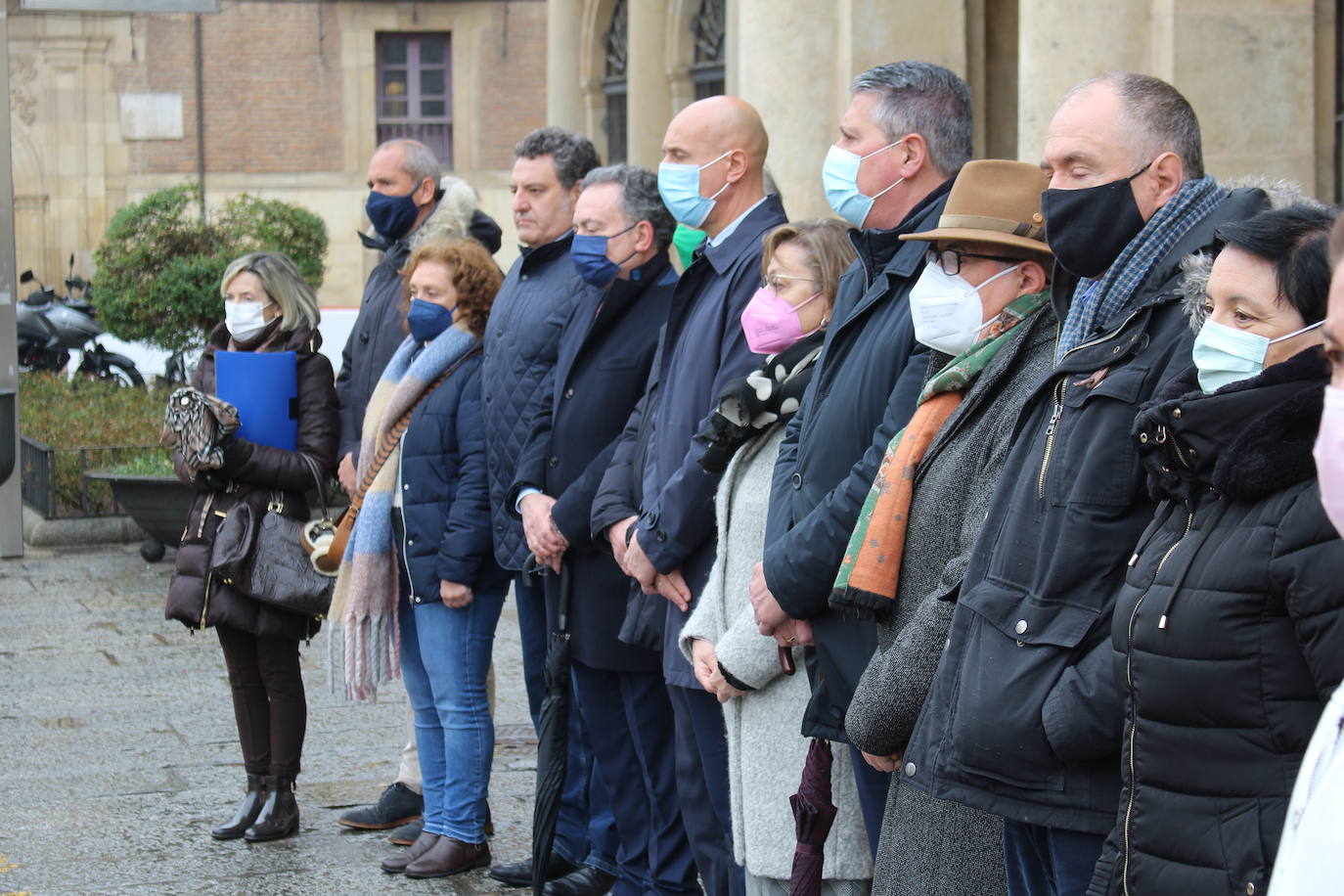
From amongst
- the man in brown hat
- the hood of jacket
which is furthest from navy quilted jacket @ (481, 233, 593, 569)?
the hood of jacket

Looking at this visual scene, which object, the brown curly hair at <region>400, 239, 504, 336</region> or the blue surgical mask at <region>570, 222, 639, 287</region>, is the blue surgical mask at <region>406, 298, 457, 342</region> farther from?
the blue surgical mask at <region>570, 222, 639, 287</region>

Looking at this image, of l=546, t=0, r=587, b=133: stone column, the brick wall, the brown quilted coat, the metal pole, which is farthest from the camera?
the brick wall

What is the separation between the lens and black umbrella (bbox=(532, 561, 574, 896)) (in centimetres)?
472

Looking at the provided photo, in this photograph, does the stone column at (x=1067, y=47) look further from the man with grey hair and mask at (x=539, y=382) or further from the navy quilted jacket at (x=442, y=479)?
the navy quilted jacket at (x=442, y=479)

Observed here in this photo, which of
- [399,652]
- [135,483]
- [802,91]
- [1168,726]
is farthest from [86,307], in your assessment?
[1168,726]

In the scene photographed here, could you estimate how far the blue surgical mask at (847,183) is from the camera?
13.0ft

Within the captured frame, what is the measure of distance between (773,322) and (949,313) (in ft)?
2.21

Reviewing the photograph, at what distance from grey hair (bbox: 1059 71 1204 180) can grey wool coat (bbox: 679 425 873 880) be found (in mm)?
1259

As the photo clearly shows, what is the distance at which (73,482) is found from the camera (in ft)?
40.0

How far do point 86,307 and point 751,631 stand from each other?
21.2 meters

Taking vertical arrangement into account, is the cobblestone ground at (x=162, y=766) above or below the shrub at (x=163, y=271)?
below

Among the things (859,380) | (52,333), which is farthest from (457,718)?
(52,333)

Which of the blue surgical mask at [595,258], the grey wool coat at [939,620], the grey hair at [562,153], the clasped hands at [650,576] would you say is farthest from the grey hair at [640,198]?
the grey wool coat at [939,620]

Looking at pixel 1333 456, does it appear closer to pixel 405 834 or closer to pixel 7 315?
pixel 405 834
